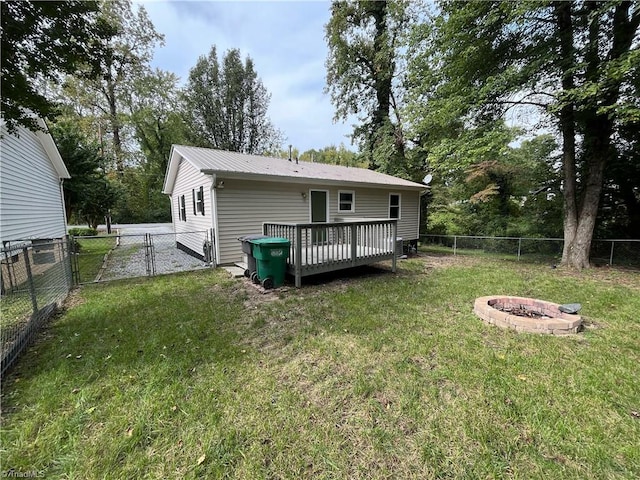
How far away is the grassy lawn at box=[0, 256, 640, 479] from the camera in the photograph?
1.78 meters

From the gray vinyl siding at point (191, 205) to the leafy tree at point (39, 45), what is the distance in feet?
→ 12.5

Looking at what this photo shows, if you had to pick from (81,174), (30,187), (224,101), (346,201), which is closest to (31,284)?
(30,187)

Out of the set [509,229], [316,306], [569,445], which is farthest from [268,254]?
[509,229]

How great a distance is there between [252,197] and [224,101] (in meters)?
20.2

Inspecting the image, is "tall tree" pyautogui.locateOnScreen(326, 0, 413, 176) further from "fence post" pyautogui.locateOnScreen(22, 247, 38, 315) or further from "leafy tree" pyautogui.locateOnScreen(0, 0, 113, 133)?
"fence post" pyautogui.locateOnScreen(22, 247, 38, 315)

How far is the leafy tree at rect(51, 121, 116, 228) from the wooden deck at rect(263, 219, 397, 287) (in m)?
12.3

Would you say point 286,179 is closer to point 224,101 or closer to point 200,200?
point 200,200

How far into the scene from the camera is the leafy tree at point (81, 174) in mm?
12383

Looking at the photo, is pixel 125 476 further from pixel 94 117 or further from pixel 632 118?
pixel 94 117

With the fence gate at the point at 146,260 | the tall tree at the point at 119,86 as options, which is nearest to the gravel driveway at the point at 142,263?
the fence gate at the point at 146,260

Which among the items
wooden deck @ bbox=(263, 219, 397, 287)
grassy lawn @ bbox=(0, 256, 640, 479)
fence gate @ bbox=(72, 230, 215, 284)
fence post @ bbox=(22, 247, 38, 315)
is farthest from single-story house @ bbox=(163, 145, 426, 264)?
fence post @ bbox=(22, 247, 38, 315)

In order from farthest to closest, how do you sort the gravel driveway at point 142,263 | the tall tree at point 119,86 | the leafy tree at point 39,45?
the tall tree at point 119,86 < the gravel driveway at point 142,263 < the leafy tree at point 39,45

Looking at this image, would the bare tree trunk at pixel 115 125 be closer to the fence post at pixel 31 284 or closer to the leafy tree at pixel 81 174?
the leafy tree at pixel 81 174

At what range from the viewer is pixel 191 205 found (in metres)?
9.60
